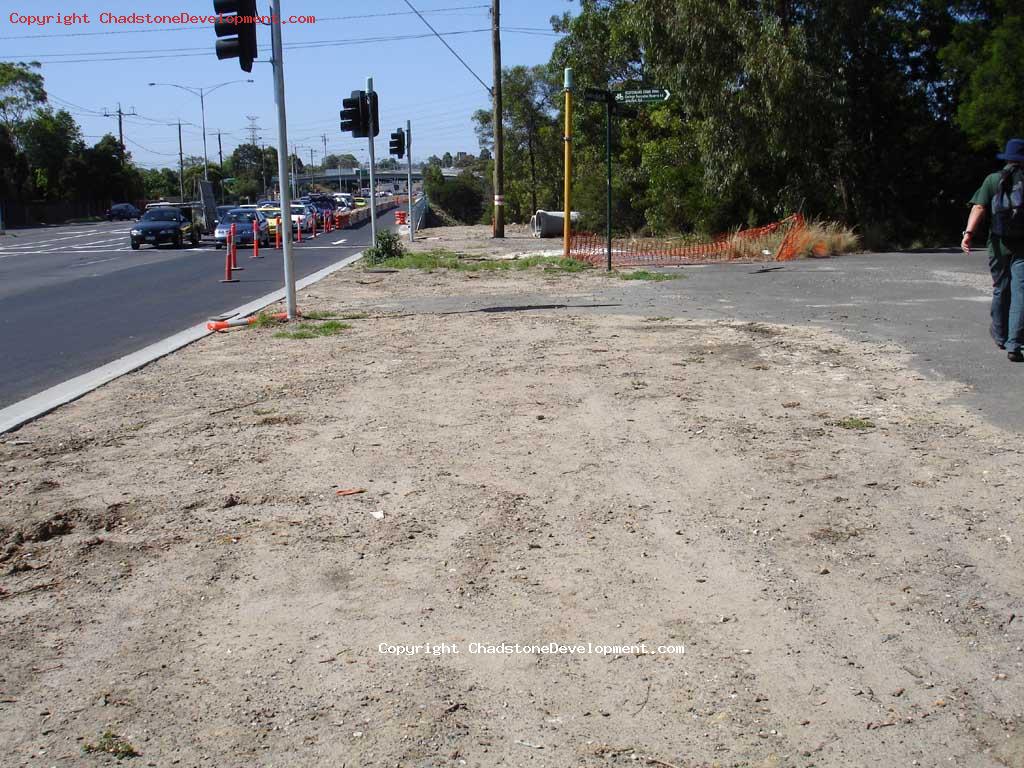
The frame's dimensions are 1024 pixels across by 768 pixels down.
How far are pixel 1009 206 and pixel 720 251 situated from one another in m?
16.4

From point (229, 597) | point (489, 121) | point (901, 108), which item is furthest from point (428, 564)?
point (489, 121)

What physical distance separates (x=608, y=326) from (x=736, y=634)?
850cm

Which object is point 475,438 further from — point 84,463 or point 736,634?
point 736,634

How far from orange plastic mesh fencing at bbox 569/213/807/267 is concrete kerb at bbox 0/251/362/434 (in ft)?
35.6

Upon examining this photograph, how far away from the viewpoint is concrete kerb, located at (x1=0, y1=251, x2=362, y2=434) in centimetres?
817

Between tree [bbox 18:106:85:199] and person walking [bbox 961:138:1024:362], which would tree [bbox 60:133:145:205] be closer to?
tree [bbox 18:106:85:199]

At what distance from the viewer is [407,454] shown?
669cm

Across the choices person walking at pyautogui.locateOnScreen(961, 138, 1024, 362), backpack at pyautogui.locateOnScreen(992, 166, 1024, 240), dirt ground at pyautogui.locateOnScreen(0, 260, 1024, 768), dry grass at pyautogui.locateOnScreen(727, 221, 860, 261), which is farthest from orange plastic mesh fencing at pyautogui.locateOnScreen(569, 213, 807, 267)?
dirt ground at pyautogui.locateOnScreen(0, 260, 1024, 768)

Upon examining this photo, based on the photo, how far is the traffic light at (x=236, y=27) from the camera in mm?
12070

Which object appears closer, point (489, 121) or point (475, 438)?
point (475, 438)

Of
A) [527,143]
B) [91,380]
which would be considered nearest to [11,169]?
[527,143]

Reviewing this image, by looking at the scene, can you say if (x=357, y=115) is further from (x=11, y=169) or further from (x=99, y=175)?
(x=99, y=175)

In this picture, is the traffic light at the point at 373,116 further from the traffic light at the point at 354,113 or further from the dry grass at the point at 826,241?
the dry grass at the point at 826,241

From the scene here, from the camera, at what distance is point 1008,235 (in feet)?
29.1
